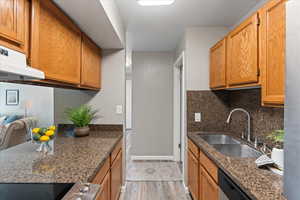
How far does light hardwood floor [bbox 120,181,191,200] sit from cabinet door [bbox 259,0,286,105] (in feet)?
6.17

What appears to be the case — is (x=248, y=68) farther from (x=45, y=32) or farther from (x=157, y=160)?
(x=157, y=160)

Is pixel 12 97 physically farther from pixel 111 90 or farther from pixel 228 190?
pixel 228 190

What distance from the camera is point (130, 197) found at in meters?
2.57

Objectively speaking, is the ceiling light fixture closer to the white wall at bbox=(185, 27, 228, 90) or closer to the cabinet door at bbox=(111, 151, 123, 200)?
the white wall at bbox=(185, 27, 228, 90)

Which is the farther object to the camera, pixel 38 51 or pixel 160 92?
pixel 160 92

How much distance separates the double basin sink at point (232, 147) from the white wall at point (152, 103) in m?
1.72

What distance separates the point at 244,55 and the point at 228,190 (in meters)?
1.17

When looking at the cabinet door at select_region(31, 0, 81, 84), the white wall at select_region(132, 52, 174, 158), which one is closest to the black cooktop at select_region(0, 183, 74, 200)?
the cabinet door at select_region(31, 0, 81, 84)

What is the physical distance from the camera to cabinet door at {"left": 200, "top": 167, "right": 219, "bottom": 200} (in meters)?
1.53

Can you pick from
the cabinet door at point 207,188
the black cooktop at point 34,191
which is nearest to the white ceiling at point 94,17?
the black cooktop at point 34,191

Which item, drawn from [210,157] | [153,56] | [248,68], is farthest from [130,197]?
[153,56]

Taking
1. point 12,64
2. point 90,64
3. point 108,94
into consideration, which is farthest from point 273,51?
point 108,94

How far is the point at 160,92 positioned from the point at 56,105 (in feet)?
7.14

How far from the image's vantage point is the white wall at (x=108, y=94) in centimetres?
268
